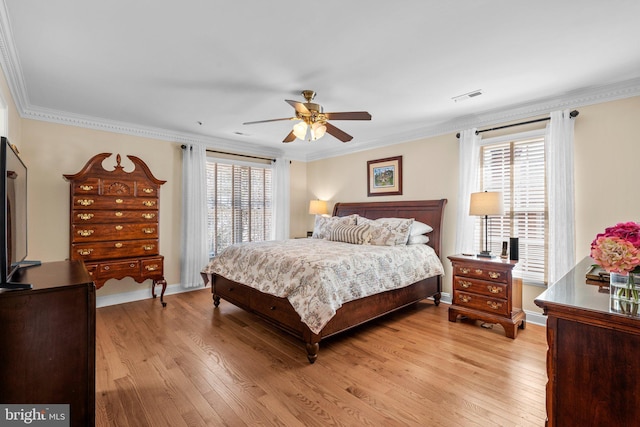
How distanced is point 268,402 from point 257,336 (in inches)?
43.2

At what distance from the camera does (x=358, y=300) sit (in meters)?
3.02

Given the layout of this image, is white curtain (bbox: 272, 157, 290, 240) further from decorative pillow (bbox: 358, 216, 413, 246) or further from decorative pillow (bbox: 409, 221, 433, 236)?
decorative pillow (bbox: 409, 221, 433, 236)

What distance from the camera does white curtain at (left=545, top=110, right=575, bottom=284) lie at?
3.14 metres

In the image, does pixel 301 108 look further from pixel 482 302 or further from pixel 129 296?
pixel 129 296

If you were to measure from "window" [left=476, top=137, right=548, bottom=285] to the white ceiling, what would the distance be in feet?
1.32

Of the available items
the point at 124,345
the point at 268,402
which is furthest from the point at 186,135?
the point at 268,402

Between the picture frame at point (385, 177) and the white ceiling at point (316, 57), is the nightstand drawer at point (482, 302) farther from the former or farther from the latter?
the white ceiling at point (316, 57)

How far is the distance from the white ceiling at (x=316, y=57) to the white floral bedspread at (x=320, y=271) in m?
1.64

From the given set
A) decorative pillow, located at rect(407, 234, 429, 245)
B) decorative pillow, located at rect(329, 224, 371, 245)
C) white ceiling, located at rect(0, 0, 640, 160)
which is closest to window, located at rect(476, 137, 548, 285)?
white ceiling, located at rect(0, 0, 640, 160)

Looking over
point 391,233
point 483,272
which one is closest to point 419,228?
point 391,233

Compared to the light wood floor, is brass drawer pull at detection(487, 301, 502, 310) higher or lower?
higher

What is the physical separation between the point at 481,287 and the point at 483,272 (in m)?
0.17

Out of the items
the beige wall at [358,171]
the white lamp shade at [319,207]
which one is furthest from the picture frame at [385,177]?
the white lamp shade at [319,207]

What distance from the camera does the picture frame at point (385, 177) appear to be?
15.7ft
